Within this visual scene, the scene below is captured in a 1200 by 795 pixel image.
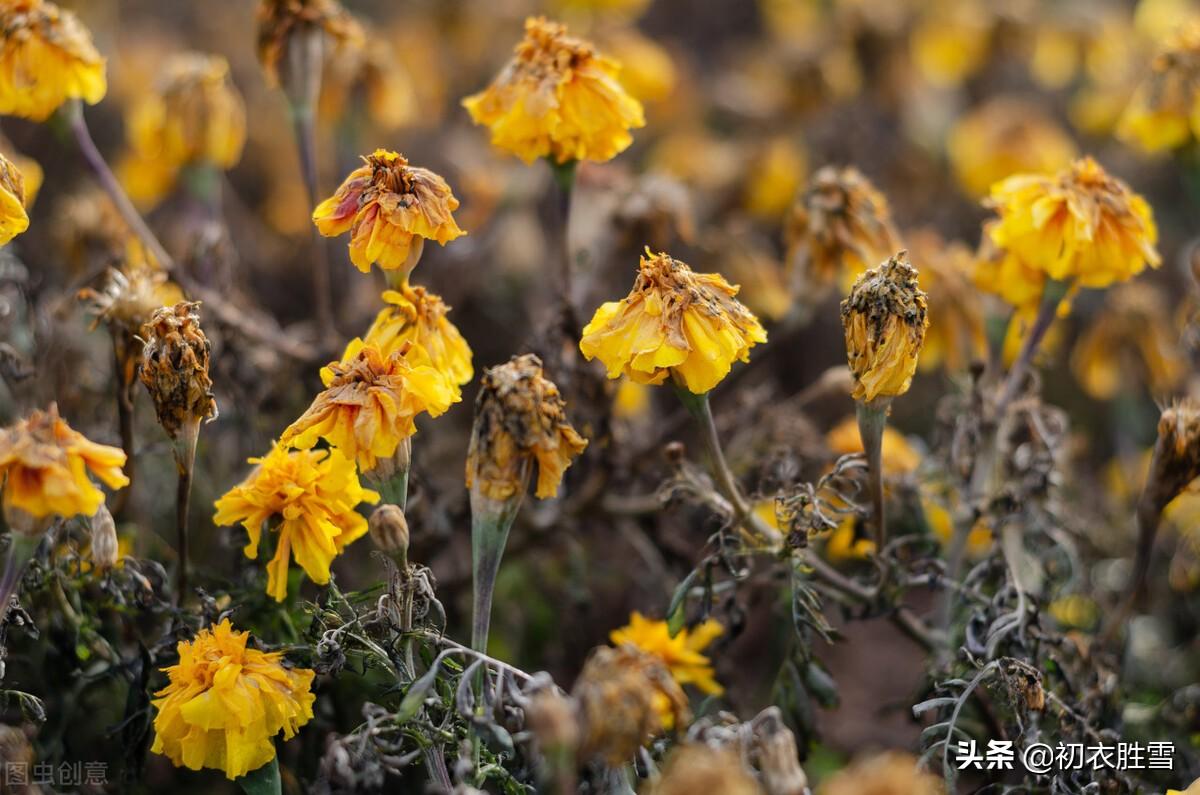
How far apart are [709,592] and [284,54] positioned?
1.32m

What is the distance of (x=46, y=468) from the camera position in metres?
1.39

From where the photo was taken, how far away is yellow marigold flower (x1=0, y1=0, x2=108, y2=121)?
6.29 feet

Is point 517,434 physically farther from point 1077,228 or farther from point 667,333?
point 1077,228

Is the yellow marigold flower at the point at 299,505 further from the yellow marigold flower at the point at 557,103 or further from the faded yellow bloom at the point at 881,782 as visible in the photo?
the faded yellow bloom at the point at 881,782

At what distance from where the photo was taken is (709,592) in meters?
1.77

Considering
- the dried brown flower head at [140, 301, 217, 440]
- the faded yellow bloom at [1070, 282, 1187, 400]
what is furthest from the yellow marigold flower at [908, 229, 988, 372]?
the dried brown flower head at [140, 301, 217, 440]

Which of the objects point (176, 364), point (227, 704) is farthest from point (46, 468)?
point (227, 704)

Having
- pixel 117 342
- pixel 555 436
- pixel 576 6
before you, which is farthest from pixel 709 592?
pixel 576 6

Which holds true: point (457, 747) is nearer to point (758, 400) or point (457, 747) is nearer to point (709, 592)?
point (709, 592)

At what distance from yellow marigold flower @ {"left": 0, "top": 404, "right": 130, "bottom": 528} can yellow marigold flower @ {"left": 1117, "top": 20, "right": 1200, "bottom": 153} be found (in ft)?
6.68

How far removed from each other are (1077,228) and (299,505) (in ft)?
4.22

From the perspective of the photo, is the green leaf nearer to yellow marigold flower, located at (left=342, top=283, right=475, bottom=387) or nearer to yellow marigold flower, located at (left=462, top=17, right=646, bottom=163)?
yellow marigold flower, located at (left=342, top=283, right=475, bottom=387)

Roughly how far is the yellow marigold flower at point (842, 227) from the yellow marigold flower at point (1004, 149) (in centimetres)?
94

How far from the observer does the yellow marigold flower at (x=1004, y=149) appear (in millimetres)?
3203
